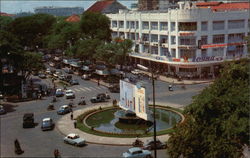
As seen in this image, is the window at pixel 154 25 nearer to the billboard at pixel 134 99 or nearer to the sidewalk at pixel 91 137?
the billboard at pixel 134 99

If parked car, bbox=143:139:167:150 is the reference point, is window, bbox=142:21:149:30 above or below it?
above

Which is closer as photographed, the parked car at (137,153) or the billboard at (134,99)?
the parked car at (137,153)

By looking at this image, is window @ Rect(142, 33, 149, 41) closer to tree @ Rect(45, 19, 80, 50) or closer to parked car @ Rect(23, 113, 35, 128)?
tree @ Rect(45, 19, 80, 50)

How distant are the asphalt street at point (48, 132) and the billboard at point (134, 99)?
25.8 feet

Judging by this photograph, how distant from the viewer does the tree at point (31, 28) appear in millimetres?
130250

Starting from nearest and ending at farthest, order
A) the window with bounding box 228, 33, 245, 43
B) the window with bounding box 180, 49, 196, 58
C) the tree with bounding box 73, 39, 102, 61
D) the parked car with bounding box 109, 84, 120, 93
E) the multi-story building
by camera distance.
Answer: the parked car with bounding box 109, 84, 120, 93 < the multi-story building < the window with bounding box 180, 49, 196, 58 < the window with bounding box 228, 33, 245, 43 < the tree with bounding box 73, 39, 102, 61

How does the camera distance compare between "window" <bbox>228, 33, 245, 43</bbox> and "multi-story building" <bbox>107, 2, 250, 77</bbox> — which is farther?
"window" <bbox>228, 33, 245, 43</bbox>

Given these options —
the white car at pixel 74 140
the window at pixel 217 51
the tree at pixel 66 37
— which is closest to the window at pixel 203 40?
the window at pixel 217 51

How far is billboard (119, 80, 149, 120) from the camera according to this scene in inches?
1807

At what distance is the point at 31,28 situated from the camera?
429 ft

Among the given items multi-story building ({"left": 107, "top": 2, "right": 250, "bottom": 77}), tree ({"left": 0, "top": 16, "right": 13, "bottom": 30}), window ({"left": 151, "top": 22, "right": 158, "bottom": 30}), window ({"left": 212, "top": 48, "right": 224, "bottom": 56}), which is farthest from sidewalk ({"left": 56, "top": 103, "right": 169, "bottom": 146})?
tree ({"left": 0, "top": 16, "right": 13, "bottom": 30})

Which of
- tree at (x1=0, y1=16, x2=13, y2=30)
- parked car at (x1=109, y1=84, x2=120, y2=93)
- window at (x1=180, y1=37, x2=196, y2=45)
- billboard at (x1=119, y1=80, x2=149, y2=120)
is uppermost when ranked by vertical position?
tree at (x1=0, y1=16, x2=13, y2=30)

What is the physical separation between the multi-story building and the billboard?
3289 cm

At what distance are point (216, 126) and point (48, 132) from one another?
25.1 metres
